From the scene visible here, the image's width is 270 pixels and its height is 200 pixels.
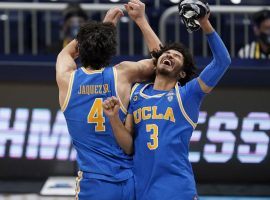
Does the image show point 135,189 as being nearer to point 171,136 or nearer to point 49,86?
point 171,136

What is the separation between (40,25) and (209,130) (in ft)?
7.26

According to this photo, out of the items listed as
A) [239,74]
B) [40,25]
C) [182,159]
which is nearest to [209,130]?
[239,74]

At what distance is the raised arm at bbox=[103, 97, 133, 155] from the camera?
6008 millimetres

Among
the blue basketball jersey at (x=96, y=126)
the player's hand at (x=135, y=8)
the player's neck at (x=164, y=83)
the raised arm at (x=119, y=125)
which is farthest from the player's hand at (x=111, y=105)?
the player's hand at (x=135, y=8)

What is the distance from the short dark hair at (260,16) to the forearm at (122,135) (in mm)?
3541

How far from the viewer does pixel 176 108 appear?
626 cm

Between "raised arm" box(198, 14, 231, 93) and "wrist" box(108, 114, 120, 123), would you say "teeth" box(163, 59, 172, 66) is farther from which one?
"wrist" box(108, 114, 120, 123)

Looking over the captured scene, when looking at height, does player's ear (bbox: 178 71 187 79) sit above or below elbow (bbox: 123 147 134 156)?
above

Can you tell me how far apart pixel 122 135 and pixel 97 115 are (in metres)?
0.22

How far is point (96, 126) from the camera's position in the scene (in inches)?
247

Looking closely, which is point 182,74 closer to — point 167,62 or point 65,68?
point 167,62

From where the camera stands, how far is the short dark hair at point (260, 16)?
9406mm

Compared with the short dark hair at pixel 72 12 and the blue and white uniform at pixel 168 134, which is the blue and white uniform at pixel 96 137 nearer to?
the blue and white uniform at pixel 168 134

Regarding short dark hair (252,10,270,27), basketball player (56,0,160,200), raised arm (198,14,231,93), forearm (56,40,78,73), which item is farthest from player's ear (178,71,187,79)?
short dark hair (252,10,270,27)
